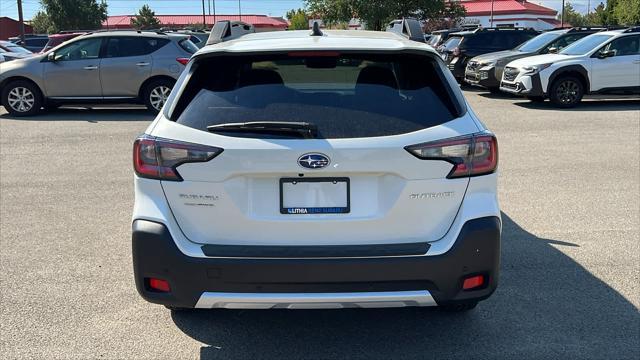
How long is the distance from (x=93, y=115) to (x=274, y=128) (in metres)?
12.0

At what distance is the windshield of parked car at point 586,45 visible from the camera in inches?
603

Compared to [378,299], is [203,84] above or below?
above

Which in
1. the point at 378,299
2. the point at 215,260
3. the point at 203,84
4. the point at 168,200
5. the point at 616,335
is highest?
the point at 203,84

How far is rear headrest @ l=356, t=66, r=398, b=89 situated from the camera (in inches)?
135

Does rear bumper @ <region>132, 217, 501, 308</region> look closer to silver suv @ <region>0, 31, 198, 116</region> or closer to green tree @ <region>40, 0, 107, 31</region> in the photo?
silver suv @ <region>0, 31, 198, 116</region>

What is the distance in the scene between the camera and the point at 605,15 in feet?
188

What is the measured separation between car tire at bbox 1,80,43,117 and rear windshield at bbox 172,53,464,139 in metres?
11.8

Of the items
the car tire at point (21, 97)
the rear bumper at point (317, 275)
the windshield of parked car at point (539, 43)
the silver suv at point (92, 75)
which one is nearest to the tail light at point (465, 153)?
the rear bumper at point (317, 275)

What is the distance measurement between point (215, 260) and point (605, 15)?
62.0 m

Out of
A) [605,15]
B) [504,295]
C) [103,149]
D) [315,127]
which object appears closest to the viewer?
[315,127]

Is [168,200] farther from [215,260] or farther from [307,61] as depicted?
[307,61]

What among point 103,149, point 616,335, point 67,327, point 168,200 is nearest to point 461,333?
point 616,335

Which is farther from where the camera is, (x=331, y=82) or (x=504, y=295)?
(x=504, y=295)

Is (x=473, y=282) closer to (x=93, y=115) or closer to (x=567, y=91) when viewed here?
(x=93, y=115)
